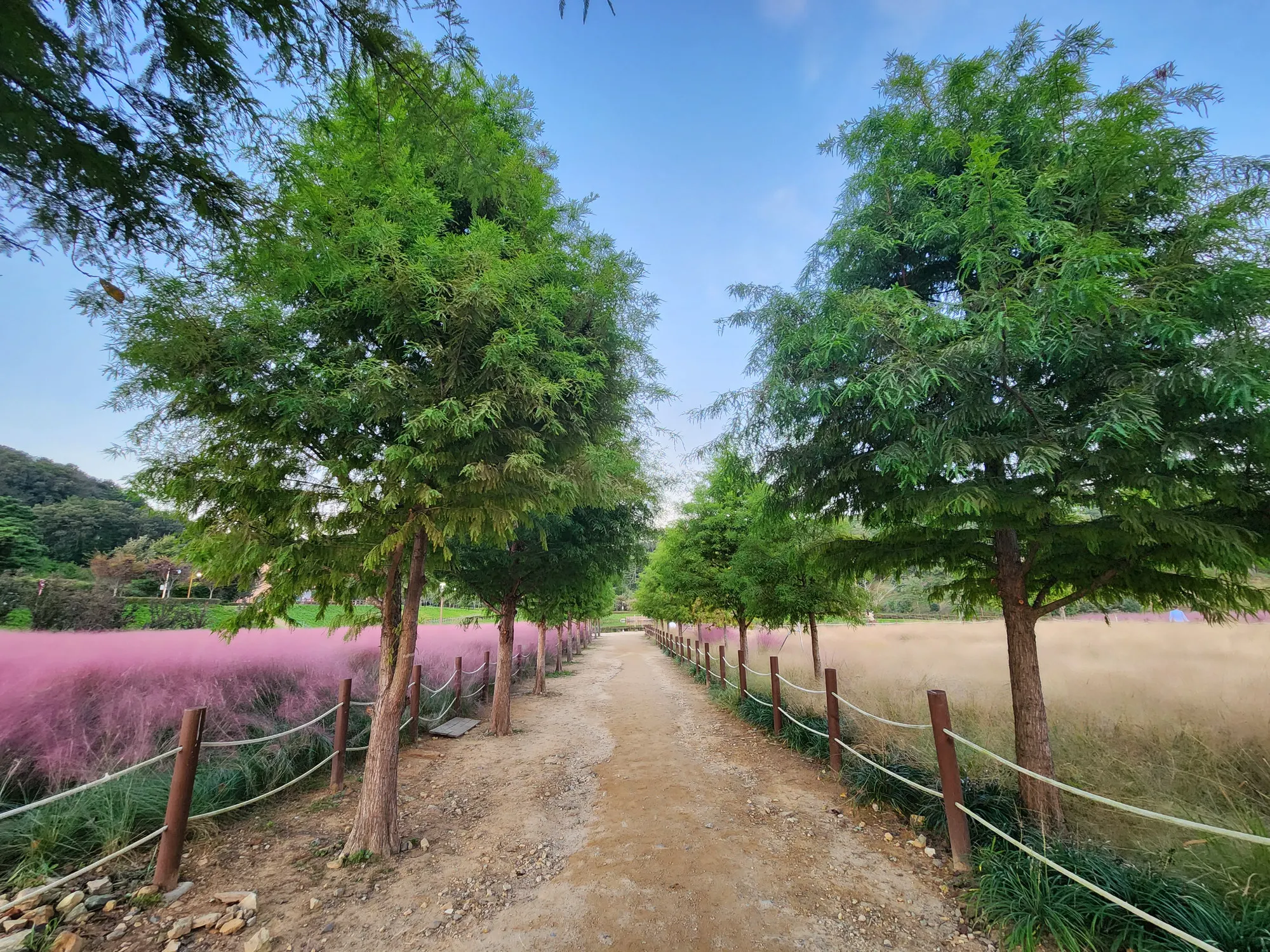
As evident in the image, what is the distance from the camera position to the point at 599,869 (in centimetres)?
392

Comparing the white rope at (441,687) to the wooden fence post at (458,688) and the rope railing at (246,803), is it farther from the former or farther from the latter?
the rope railing at (246,803)

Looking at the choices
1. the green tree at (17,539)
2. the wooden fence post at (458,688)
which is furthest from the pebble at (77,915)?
the green tree at (17,539)

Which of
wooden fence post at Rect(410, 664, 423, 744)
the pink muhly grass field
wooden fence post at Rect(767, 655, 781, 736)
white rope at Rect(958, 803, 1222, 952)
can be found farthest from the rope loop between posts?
wooden fence post at Rect(767, 655, 781, 736)

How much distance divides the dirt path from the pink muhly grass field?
1.54 m

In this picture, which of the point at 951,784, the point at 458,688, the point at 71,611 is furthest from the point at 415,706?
the point at 71,611

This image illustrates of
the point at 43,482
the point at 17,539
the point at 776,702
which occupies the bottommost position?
the point at 776,702

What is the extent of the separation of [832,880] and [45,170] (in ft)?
19.5

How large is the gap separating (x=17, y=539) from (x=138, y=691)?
128 ft

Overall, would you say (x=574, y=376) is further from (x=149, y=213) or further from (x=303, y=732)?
(x=303, y=732)

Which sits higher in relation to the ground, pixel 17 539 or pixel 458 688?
pixel 17 539

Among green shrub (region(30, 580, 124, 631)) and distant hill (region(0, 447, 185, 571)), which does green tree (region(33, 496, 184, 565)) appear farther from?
green shrub (region(30, 580, 124, 631))

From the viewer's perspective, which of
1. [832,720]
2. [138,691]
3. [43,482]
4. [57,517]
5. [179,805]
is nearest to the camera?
[179,805]

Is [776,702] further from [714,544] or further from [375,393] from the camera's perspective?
[375,393]

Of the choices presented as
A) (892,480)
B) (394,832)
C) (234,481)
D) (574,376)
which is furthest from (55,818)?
(892,480)
